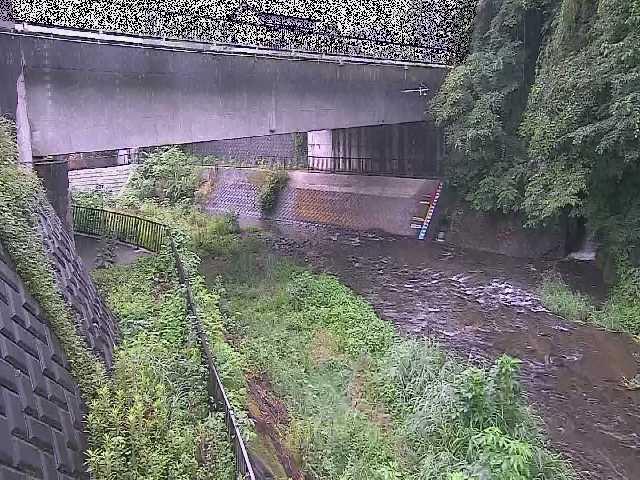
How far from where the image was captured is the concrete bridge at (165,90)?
12297 mm

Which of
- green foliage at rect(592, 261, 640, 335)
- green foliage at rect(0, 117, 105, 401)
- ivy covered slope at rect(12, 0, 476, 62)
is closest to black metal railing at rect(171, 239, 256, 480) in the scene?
green foliage at rect(0, 117, 105, 401)

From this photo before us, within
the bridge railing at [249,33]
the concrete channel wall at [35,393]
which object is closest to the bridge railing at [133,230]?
the concrete channel wall at [35,393]

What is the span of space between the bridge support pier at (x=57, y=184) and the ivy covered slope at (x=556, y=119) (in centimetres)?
1251

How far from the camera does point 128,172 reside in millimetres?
31984

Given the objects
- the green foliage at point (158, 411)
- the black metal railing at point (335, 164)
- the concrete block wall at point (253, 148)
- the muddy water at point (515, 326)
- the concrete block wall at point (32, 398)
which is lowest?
the muddy water at point (515, 326)

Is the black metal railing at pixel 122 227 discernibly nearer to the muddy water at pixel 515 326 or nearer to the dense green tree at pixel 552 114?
the muddy water at pixel 515 326

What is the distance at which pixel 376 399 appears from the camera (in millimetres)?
10508

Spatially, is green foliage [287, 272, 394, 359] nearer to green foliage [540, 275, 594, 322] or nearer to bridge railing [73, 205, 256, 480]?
bridge railing [73, 205, 256, 480]

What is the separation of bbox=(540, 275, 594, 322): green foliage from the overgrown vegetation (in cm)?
483

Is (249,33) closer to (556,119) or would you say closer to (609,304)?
(556,119)

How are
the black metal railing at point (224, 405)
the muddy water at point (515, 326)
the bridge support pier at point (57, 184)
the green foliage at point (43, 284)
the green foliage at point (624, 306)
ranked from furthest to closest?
the green foliage at point (624, 306) → the bridge support pier at point (57, 184) → the muddy water at point (515, 326) → the green foliage at point (43, 284) → the black metal railing at point (224, 405)

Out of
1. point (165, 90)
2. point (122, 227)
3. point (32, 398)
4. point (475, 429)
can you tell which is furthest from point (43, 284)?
point (122, 227)

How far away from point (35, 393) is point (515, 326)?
11689mm


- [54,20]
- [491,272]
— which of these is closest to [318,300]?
[491,272]
